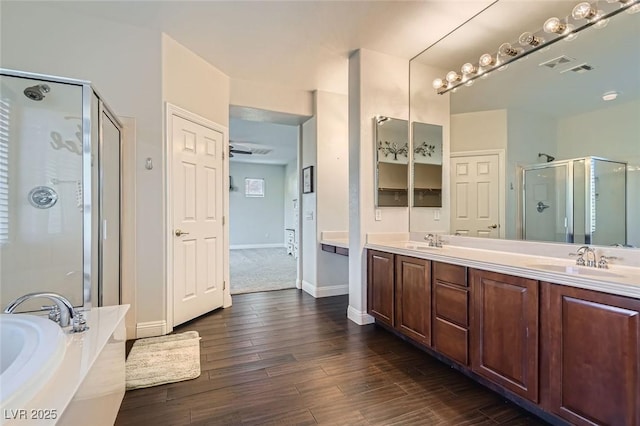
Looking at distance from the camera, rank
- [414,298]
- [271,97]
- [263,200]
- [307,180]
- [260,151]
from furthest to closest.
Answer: [263,200] < [260,151] < [307,180] < [271,97] < [414,298]

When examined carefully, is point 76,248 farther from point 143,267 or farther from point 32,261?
point 143,267

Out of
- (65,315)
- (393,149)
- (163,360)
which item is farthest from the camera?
(393,149)

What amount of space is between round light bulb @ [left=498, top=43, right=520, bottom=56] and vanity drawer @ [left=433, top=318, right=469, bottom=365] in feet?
6.75

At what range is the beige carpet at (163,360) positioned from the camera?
2.00 m

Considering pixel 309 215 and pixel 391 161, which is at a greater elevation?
pixel 391 161

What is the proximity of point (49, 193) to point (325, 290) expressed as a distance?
297 centimetres

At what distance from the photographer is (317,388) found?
6.26ft

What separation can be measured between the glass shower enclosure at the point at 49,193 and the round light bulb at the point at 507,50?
3013mm

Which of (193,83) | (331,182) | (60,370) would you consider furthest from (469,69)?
(60,370)

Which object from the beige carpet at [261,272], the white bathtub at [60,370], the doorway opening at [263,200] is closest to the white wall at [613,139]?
the white bathtub at [60,370]

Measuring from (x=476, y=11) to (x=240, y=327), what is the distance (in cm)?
334

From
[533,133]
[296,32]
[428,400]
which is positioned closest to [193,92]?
[296,32]

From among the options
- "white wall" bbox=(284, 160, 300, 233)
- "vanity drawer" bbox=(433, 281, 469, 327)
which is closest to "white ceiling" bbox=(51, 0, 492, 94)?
"vanity drawer" bbox=(433, 281, 469, 327)

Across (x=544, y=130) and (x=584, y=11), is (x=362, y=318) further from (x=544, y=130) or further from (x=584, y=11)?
(x=584, y=11)
